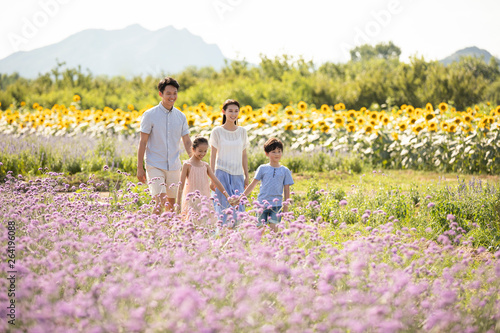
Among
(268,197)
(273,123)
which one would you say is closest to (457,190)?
(268,197)

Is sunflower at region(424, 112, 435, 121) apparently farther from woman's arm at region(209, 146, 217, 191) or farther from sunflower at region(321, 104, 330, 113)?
woman's arm at region(209, 146, 217, 191)

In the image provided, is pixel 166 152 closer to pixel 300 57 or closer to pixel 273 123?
pixel 273 123

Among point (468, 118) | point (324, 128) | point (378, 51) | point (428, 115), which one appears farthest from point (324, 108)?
point (378, 51)

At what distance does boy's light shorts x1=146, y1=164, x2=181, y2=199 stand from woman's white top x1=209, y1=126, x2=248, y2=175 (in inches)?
19.0

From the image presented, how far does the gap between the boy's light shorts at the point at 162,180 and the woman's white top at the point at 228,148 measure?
482mm

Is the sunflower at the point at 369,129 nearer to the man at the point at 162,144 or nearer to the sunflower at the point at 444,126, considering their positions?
the sunflower at the point at 444,126

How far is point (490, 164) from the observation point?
29.8ft

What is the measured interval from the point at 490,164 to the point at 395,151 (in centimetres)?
185

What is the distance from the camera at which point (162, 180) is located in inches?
194

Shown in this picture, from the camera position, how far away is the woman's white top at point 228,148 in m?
5.18


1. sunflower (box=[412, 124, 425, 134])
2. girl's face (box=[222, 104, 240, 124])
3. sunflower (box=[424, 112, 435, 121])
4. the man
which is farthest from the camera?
sunflower (box=[424, 112, 435, 121])

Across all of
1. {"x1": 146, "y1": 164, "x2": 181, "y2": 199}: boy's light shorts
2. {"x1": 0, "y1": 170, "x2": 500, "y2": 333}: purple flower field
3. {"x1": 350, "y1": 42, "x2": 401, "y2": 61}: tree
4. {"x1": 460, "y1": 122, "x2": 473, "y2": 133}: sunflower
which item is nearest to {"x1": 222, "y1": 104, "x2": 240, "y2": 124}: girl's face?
{"x1": 146, "y1": 164, "x2": 181, "y2": 199}: boy's light shorts

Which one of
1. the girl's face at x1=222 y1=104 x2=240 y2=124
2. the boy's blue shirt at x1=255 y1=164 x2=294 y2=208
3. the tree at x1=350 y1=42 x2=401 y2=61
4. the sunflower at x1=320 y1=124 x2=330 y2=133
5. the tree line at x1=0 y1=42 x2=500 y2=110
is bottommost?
the boy's blue shirt at x1=255 y1=164 x2=294 y2=208

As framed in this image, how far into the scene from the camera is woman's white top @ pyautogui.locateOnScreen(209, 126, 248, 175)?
5184 millimetres
